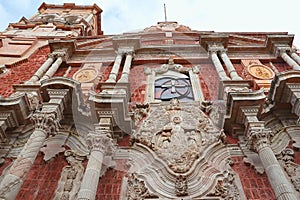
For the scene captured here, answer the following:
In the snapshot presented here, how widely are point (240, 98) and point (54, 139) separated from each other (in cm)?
489

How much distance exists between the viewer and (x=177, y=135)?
7355mm

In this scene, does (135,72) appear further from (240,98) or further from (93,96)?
(240,98)

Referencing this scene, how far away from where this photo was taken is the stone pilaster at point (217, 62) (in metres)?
9.02

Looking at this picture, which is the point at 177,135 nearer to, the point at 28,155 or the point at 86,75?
the point at 28,155

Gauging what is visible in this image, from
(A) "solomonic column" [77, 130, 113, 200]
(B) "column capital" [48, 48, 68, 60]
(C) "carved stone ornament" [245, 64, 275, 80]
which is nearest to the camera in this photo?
(A) "solomonic column" [77, 130, 113, 200]

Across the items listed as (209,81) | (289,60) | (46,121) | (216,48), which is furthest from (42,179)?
(289,60)

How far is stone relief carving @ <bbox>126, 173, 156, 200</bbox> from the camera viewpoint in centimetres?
617

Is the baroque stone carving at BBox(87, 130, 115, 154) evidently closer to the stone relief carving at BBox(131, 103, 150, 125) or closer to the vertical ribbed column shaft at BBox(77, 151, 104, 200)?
the vertical ribbed column shaft at BBox(77, 151, 104, 200)

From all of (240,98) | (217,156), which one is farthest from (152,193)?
(240,98)

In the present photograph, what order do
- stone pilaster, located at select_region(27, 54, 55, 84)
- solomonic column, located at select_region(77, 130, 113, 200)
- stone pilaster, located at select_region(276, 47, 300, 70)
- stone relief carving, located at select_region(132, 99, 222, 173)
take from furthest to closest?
stone pilaster, located at select_region(276, 47, 300, 70) < stone pilaster, located at select_region(27, 54, 55, 84) < stone relief carving, located at select_region(132, 99, 222, 173) < solomonic column, located at select_region(77, 130, 113, 200)

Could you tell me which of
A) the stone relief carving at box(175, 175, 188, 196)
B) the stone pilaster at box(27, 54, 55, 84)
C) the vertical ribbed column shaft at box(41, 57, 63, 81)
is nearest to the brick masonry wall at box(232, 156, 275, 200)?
the stone relief carving at box(175, 175, 188, 196)

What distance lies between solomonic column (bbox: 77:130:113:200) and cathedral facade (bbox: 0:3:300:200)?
0.02 m

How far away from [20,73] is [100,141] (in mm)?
6474

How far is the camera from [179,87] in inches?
382
